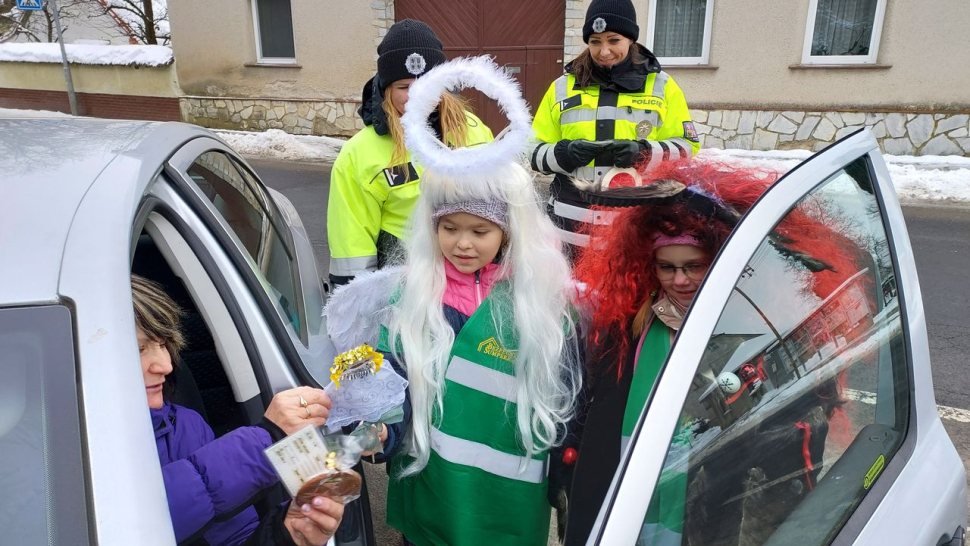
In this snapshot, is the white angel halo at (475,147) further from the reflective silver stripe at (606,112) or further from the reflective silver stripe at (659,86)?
the reflective silver stripe at (659,86)

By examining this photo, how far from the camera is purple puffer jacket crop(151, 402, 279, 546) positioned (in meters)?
1.21

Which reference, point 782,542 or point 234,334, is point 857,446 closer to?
point 782,542

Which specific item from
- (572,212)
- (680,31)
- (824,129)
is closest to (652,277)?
(572,212)

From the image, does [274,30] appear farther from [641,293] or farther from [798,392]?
[798,392]

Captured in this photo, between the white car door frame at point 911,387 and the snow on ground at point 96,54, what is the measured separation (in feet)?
46.7

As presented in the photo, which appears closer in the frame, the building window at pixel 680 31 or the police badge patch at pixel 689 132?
the police badge patch at pixel 689 132

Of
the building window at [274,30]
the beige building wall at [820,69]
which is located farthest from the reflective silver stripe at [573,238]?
the building window at [274,30]

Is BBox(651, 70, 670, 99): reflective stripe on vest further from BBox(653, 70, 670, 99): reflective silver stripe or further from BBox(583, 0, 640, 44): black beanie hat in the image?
BBox(583, 0, 640, 44): black beanie hat

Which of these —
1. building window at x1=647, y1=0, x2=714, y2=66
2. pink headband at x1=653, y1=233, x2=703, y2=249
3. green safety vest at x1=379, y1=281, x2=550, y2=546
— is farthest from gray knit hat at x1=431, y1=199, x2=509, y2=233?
building window at x1=647, y1=0, x2=714, y2=66

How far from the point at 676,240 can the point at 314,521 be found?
924mm

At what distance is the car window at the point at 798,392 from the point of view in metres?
1.01

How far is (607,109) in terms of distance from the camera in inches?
120

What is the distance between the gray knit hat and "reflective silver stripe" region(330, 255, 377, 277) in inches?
31.4

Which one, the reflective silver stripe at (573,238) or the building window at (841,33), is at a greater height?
the building window at (841,33)
